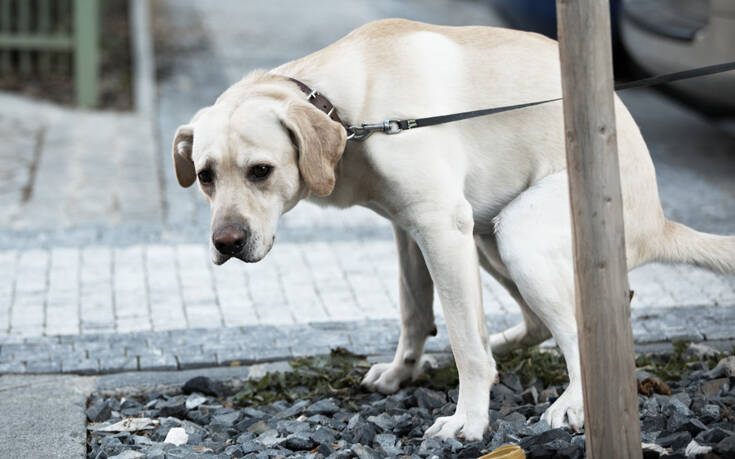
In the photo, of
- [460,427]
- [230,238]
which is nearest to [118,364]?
[230,238]

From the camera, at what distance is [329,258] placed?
19.0ft

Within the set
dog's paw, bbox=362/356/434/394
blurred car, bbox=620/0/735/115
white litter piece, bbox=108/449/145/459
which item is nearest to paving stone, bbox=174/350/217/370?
dog's paw, bbox=362/356/434/394

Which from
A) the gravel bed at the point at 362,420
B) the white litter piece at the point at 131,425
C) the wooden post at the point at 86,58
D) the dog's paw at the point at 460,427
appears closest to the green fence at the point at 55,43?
the wooden post at the point at 86,58

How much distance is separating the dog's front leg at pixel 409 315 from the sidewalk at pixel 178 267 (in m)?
0.46

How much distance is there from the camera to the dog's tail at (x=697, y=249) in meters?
3.44

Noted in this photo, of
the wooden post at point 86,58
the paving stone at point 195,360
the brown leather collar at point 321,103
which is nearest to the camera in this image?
the brown leather collar at point 321,103

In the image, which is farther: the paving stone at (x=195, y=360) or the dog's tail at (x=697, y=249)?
the paving stone at (x=195, y=360)

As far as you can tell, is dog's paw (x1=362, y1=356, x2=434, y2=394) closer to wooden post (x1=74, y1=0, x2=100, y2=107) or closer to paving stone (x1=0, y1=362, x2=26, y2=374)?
paving stone (x1=0, y1=362, x2=26, y2=374)

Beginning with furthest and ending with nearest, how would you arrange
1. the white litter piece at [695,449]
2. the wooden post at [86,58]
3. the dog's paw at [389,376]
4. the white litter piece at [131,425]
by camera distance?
the wooden post at [86,58], the dog's paw at [389,376], the white litter piece at [131,425], the white litter piece at [695,449]

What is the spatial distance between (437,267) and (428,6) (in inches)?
466

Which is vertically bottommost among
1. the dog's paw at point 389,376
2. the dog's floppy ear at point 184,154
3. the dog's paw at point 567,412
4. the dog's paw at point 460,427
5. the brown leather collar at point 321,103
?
the dog's paw at point 389,376

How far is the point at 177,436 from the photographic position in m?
3.40

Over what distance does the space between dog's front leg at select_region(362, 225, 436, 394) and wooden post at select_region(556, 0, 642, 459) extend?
134 cm

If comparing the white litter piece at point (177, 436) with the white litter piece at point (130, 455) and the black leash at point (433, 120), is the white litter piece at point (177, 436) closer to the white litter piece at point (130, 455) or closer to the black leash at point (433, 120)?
the white litter piece at point (130, 455)
